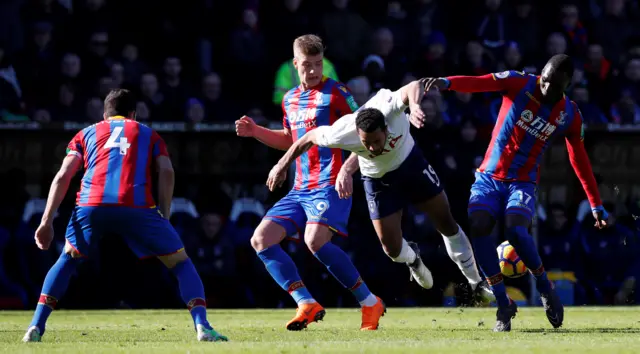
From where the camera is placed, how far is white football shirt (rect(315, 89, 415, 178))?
26.2 ft

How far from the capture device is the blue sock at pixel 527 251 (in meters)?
8.58

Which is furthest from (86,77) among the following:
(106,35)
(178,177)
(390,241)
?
(390,241)

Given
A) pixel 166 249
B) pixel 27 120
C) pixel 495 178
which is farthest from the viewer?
pixel 27 120

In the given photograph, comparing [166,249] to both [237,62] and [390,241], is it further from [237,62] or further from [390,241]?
[237,62]

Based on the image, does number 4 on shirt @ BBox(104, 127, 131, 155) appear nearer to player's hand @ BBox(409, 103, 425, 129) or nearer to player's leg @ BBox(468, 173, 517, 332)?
player's hand @ BBox(409, 103, 425, 129)

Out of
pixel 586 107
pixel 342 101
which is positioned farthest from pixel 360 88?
pixel 342 101

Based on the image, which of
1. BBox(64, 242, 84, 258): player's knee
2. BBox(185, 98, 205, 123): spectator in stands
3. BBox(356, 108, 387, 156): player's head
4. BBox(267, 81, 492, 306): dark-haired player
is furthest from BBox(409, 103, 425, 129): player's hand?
BBox(185, 98, 205, 123): spectator in stands

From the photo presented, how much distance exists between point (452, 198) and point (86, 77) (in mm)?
4486

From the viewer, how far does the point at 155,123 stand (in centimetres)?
1301

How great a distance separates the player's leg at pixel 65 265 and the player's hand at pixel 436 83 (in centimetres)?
236

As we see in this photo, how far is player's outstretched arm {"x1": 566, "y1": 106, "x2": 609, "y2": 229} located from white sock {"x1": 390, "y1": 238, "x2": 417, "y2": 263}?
143 cm

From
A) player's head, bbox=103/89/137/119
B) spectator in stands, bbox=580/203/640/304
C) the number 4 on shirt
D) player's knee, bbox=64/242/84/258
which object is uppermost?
player's head, bbox=103/89/137/119

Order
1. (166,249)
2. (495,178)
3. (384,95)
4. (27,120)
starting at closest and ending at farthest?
(166,249), (384,95), (495,178), (27,120)

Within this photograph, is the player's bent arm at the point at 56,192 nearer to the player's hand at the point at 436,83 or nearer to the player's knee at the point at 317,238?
the player's knee at the point at 317,238
